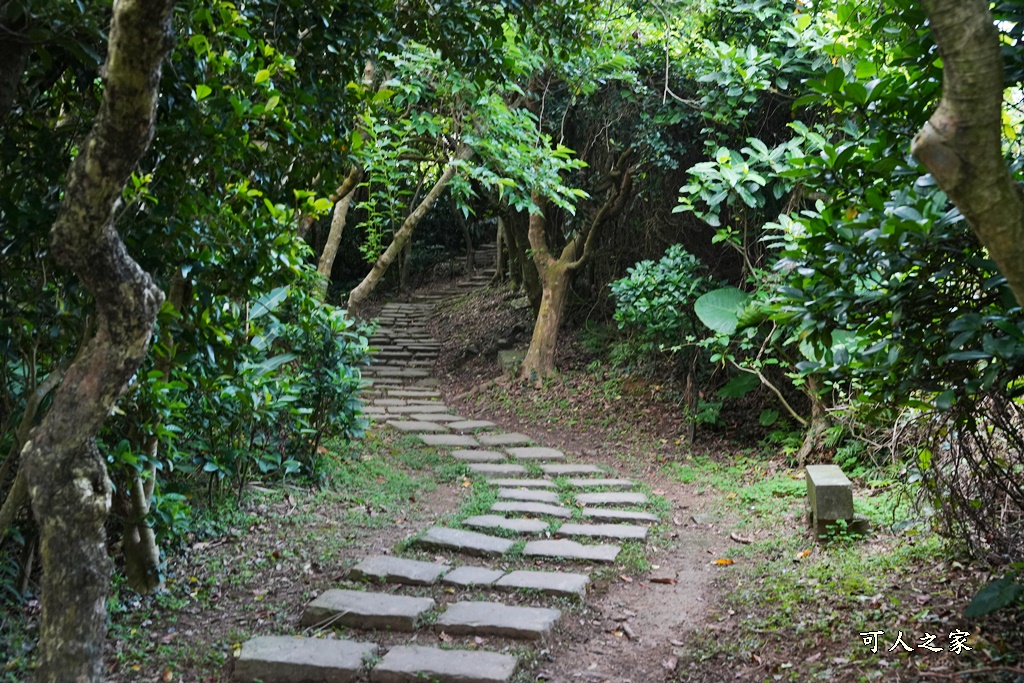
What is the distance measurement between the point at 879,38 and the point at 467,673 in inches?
126

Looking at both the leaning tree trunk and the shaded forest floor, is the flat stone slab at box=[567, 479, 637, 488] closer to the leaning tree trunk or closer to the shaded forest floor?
the shaded forest floor

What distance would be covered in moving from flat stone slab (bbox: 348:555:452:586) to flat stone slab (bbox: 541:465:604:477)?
8.61 ft

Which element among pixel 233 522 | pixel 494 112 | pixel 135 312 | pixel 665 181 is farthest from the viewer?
pixel 665 181

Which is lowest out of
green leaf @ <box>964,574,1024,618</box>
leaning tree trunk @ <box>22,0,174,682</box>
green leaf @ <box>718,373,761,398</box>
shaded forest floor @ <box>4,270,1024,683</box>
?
shaded forest floor @ <box>4,270,1024,683</box>

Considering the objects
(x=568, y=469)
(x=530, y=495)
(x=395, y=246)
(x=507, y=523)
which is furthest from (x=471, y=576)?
(x=395, y=246)

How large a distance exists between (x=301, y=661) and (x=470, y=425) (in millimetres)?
5903

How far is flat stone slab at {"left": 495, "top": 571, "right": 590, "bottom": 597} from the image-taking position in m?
4.19

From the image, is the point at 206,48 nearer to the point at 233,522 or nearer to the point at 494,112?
the point at 233,522

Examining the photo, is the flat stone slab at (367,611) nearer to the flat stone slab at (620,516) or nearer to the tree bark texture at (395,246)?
the flat stone slab at (620,516)

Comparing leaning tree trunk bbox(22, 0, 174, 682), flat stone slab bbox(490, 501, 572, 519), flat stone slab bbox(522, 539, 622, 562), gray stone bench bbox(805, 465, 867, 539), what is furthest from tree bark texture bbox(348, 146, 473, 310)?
leaning tree trunk bbox(22, 0, 174, 682)

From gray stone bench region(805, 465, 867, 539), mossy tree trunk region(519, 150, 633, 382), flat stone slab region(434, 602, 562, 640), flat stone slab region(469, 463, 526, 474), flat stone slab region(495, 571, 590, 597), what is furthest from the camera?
mossy tree trunk region(519, 150, 633, 382)

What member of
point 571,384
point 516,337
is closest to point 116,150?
point 571,384

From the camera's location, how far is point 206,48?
3.02 metres

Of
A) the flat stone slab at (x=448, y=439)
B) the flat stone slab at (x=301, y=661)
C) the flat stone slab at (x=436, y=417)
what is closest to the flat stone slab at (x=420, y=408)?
the flat stone slab at (x=436, y=417)
